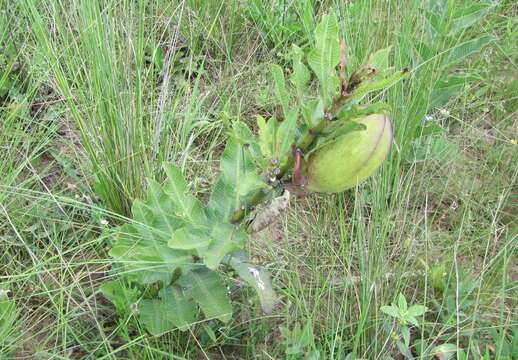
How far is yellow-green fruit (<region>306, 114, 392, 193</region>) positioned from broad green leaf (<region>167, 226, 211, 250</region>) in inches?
10.7

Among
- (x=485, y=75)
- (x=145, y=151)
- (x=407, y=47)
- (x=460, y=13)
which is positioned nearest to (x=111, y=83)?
(x=145, y=151)

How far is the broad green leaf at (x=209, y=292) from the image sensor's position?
1291mm

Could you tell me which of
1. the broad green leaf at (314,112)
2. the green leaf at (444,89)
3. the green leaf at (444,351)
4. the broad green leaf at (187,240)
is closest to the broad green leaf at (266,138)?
the broad green leaf at (314,112)

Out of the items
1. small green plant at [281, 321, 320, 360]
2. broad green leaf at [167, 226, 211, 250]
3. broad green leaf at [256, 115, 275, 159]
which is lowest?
small green plant at [281, 321, 320, 360]

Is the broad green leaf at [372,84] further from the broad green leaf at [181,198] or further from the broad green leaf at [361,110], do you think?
the broad green leaf at [181,198]

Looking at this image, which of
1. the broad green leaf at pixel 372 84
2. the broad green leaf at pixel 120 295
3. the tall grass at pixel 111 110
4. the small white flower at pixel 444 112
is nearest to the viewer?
the broad green leaf at pixel 372 84

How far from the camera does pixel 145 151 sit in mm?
1704

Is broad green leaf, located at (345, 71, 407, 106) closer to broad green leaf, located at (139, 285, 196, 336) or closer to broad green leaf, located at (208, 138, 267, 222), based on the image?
broad green leaf, located at (208, 138, 267, 222)

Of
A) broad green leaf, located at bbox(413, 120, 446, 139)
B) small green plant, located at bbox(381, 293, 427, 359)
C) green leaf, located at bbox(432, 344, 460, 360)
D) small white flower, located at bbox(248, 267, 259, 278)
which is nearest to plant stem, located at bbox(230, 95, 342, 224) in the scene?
small white flower, located at bbox(248, 267, 259, 278)

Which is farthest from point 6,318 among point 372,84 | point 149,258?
point 372,84

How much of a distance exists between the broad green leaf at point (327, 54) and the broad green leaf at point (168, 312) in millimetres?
568

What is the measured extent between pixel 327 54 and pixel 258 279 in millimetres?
518

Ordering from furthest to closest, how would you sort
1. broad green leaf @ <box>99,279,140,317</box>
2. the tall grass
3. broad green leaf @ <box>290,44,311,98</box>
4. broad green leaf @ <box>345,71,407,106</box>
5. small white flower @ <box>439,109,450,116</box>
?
small white flower @ <box>439,109,450,116</box>
the tall grass
broad green leaf @ <box>99,279,140,317</box>
broad green leaf @ <box>290,44,311,98</box>
broad green leaf @ <box>345,71,407,106</box>

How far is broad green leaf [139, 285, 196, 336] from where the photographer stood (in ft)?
4.33
